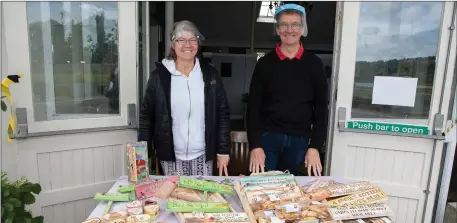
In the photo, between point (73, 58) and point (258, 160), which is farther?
point (73, 58)

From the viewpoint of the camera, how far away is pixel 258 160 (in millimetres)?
1781

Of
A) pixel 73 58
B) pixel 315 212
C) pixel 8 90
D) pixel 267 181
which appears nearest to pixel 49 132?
pixel 8 90

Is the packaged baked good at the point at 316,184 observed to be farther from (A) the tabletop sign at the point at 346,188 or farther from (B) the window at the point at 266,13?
(B) the window at the point at 266,13

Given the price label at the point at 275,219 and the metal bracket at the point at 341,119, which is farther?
the metal bracket at the point at 341,119

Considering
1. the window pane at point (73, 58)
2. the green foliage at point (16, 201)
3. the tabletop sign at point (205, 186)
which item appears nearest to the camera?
Result: the tabletop sign at point (205, 186)

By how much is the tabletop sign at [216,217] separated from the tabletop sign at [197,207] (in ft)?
0.10

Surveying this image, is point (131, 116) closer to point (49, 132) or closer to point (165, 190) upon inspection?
point (49, 132)

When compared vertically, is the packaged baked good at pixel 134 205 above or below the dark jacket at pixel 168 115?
below

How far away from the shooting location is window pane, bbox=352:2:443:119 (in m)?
2.08

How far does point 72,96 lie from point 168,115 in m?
0.81

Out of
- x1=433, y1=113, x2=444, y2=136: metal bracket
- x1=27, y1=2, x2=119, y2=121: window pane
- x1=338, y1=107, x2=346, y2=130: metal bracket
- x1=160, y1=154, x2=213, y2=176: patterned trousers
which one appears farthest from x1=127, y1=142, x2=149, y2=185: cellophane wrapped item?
x1=433, y1=113, x2=444, y2=136: metal bracket

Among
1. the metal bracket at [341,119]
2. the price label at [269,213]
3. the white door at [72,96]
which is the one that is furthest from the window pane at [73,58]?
the metal bracket at [341,119]

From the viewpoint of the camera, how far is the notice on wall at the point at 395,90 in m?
2.13

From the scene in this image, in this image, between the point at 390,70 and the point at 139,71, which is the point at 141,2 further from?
the point at 390,70
